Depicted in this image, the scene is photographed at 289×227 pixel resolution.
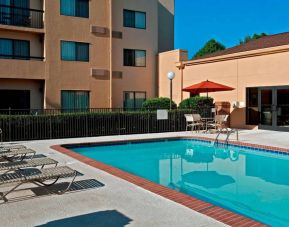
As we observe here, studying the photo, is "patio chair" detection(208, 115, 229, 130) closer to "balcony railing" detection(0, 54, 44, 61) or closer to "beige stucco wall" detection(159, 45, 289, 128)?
"beige stucco wall" detection(159, 45, 289, 128)

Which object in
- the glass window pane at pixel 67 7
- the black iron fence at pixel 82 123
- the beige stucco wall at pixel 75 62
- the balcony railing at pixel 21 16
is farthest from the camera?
the glass window pane at pixel 67 7

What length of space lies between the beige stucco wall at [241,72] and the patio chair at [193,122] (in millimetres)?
2760

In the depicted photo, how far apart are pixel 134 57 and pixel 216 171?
1548cm

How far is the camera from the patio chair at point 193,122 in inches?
706

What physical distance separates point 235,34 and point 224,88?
43.8 meters

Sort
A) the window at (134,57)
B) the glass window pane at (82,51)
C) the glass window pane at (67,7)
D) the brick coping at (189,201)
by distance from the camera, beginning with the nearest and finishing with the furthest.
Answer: the brick coping at (189,201), the glass window pane at (67,7), the glass window pane at (82,51), the window at (134,57)

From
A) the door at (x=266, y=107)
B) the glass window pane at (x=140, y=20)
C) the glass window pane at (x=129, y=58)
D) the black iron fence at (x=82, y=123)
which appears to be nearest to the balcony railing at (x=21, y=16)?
the glass window pane at (x=129, y=58)

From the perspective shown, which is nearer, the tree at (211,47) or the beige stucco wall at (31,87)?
the beige stucco wall at (31,87)

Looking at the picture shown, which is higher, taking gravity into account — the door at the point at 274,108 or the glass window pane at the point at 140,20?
the glass window pane at the point at 140,20

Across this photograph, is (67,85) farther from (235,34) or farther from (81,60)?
(235,34)

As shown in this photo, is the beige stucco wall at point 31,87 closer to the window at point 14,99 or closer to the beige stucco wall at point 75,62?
the window at point 14,99

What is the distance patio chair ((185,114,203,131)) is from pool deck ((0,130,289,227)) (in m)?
10.9

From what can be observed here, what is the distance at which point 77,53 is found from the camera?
21.8m

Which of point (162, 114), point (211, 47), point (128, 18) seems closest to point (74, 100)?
point (162, 114)
